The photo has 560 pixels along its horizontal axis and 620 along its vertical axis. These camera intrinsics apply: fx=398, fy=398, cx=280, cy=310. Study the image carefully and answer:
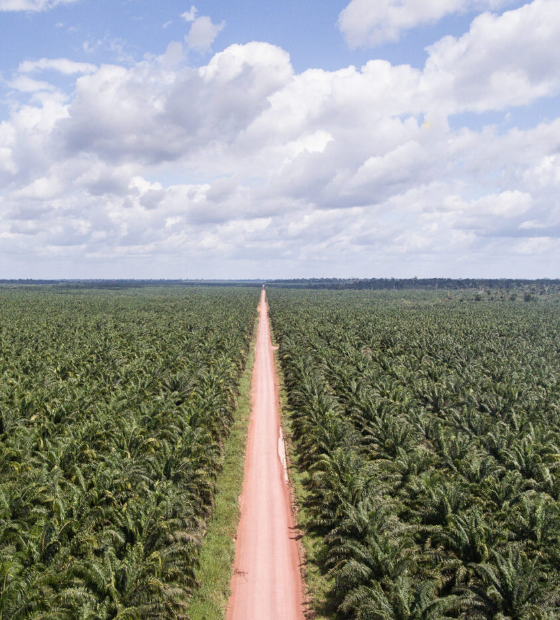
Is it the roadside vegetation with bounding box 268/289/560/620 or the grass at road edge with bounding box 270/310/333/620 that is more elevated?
the roadside vegetation with bounding box 268/289/560/620

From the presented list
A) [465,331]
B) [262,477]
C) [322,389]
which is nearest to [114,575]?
[262,477]

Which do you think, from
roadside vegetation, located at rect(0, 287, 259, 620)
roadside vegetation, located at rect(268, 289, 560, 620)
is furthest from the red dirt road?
roadside vegetation, located at rect(0, 287, 259, 620)

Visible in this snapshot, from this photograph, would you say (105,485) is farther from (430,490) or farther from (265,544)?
(430,490)

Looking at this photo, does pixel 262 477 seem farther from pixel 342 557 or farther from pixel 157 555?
pixel 157 555

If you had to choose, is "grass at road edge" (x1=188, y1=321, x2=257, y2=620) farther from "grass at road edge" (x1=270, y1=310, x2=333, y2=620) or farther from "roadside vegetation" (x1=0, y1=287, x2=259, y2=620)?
"grass at road edge" (x1=270, y1=310, x2=333, y2=620)

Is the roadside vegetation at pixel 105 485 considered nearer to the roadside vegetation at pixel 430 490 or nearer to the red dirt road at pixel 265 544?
the red dirt road at pixel 265 544

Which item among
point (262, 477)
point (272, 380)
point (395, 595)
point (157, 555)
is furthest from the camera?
point (272, 380)

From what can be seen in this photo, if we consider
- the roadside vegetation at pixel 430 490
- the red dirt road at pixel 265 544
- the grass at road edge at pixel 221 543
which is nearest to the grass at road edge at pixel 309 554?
the roadside vegetation at pixel 430 490
